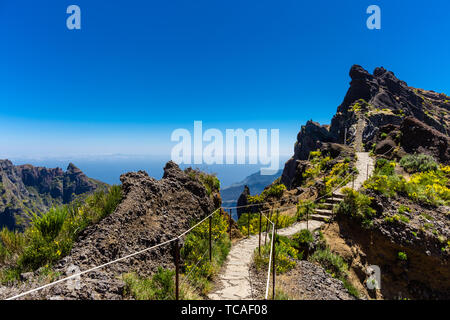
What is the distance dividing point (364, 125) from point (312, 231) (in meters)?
34.7

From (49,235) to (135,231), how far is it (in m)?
1.70

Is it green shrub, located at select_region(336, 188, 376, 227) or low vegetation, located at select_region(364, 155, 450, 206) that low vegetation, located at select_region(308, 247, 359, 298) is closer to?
green shrub, located at select_region(336, 188, 376, 227)

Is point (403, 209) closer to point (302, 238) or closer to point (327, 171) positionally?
point (302, 238)

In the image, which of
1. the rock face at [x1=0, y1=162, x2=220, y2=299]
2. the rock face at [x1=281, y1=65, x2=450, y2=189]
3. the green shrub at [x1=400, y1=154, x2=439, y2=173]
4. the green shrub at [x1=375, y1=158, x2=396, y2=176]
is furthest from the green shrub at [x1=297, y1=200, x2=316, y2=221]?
the rock face at [x1=281, y1=65, x2=450, y2=189]

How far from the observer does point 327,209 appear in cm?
1223

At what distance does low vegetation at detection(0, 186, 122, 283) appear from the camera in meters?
4.19

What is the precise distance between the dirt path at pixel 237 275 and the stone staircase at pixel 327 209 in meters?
2.58

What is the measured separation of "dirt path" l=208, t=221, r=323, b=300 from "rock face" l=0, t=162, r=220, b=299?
4.76ft

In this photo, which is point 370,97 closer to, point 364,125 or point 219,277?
point 364,125

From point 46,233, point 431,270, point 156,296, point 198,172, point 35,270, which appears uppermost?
point 198,172

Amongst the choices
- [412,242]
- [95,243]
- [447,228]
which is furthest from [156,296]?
[447,228]

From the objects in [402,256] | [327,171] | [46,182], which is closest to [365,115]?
[327,171]

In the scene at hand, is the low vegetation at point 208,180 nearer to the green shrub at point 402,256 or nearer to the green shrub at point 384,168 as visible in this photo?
the green shrub at point 402,256

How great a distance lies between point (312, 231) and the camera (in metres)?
10.2
